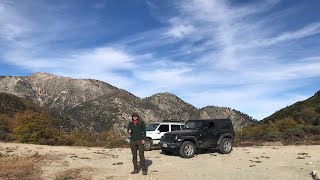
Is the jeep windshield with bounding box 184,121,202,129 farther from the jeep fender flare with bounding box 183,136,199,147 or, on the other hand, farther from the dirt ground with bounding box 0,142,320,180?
the dirt ground with bounding box 0,142,320,180

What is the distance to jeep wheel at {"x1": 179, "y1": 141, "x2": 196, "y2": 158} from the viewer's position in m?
18.8

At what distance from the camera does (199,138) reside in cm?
1964

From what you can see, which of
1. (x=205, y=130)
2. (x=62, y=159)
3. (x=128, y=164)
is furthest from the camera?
(x=205, y=130)

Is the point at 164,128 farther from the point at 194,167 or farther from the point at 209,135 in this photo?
the point at 194,167

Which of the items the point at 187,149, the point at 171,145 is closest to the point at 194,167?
the point at 187,149

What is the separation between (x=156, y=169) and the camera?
49.6 ft

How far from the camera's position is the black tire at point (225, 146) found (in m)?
20.4

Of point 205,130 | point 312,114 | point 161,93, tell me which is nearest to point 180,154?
point 205,130

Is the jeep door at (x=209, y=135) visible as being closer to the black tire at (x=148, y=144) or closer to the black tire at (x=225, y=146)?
the black tire at (x=225, y=146)

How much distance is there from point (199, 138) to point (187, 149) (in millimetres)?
1044

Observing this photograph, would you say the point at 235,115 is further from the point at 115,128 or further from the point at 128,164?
the point at 128,164

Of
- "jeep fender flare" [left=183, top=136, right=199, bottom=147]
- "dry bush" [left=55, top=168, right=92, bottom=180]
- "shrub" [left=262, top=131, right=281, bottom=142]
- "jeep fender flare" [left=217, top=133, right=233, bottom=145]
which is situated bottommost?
"dry bush" [left=55, top=168, right=92, bottom=180]

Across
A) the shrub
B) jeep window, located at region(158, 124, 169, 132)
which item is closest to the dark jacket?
jeep window, located at region(158, 124, 169, 132)

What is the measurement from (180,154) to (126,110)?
111561mm
